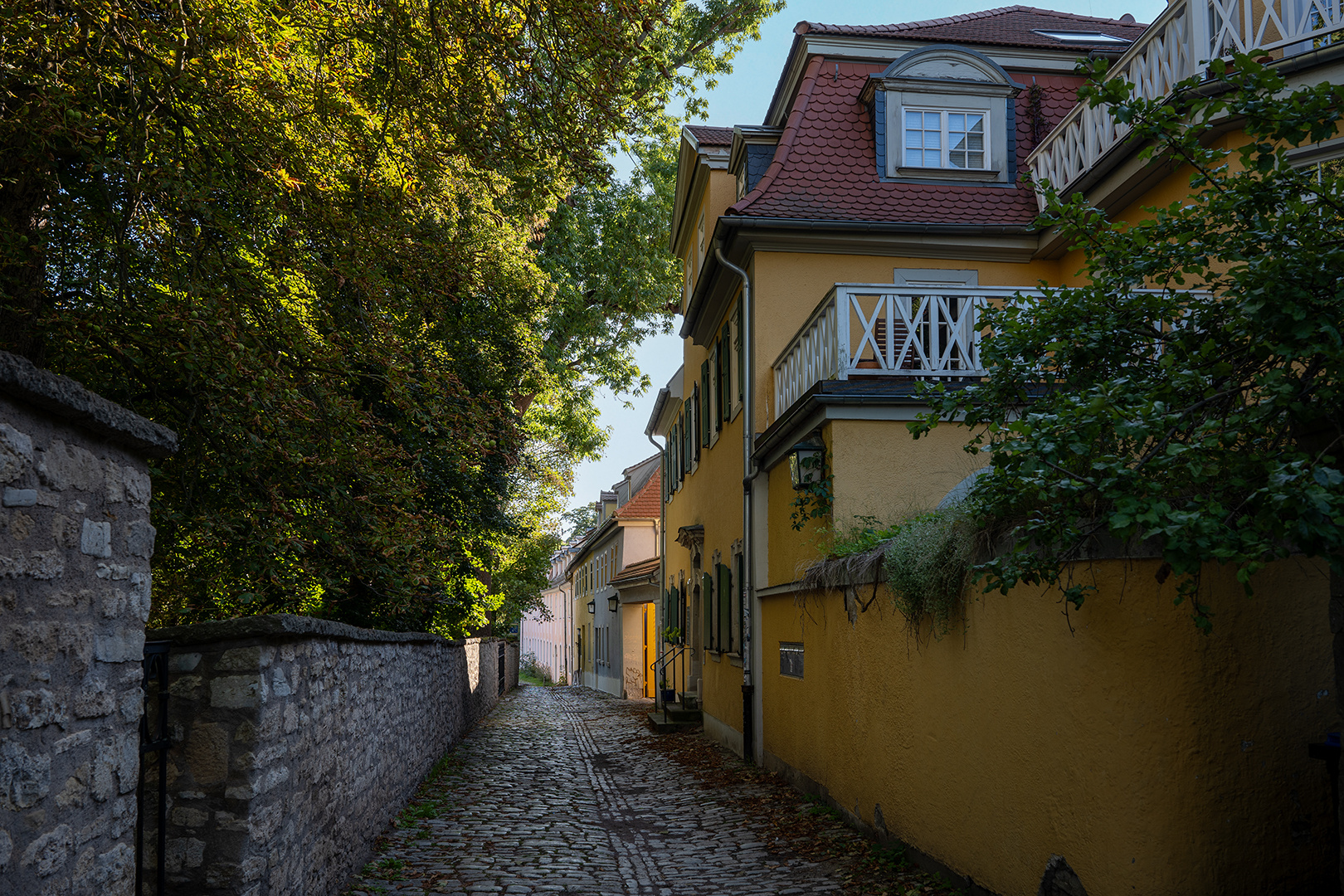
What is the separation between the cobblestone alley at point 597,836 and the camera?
659 cm

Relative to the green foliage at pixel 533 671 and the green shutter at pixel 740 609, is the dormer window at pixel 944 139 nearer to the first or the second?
the green shutter at pixel 740 609

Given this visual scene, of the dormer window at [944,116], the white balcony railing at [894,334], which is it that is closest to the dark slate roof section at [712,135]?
the dormer window at [944,116]

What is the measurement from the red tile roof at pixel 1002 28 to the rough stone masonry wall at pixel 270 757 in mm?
10229

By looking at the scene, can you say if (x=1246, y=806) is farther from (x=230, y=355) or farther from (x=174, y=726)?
(x=230, y=355)

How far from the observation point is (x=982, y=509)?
178 inches

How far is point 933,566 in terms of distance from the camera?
605cm

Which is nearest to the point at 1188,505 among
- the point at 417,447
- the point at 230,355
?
the point at 230,355

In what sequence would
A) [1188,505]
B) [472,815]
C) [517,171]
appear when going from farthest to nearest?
1. [472,815]
2. [517,171]
3. [1188,505]

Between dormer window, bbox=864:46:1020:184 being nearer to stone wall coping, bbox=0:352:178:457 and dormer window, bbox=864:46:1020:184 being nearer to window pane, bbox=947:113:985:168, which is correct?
window pane, bbox=947:113:985:168

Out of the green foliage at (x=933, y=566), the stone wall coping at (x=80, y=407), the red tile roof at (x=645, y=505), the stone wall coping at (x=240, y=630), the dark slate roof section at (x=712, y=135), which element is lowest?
the stone wall coping at (x=240, y=630)

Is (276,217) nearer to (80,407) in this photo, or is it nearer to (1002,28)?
(80,407)

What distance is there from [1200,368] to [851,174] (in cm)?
974

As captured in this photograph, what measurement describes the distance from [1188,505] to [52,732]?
3.38 metres

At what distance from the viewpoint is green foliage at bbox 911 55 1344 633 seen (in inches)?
123
